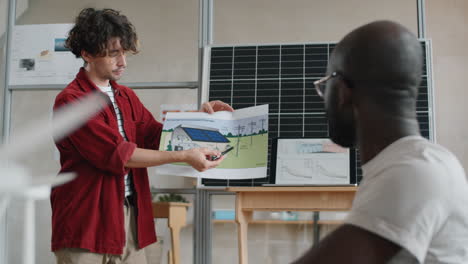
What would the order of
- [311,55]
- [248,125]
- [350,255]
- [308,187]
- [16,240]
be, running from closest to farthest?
1. [350,255]
2. [248,125]
3. [308,187]
4. [311,55]
5. [16,240]

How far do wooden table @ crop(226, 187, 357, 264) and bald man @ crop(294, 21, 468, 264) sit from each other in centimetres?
185

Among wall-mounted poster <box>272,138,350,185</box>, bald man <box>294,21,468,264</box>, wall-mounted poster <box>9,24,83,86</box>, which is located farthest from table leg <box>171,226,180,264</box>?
bald man <box>294,21,468,264</box>

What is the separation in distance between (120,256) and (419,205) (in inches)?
67.6

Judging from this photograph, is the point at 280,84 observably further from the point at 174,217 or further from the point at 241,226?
the point at 174,217

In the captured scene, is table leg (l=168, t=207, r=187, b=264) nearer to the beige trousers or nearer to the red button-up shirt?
the beige trousers

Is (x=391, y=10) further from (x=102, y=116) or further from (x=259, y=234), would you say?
(x=102, y=116)

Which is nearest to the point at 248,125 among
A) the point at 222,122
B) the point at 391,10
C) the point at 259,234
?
the point at 222,122

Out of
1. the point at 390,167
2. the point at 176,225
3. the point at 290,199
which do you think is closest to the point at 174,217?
the point at 176,225

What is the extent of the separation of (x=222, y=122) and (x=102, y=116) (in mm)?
639

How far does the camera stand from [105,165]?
2.24 meters

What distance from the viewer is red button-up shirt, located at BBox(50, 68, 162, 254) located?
7.36 ft

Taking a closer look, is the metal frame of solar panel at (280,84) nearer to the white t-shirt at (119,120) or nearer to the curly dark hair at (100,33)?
the white t-shirt at (119,120)

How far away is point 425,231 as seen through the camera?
0.83 meters

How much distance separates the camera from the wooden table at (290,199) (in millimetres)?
2959
